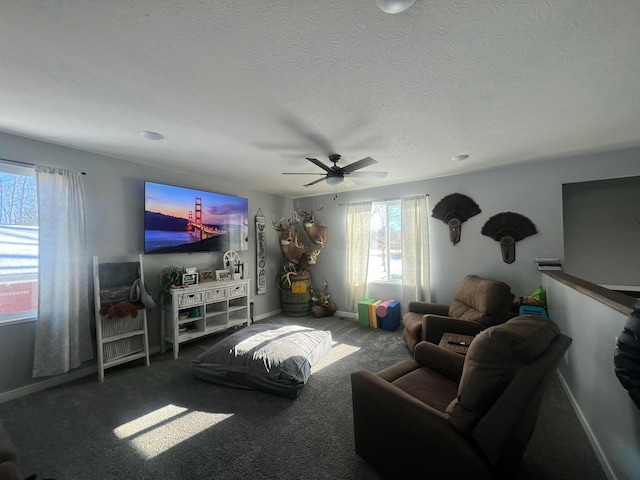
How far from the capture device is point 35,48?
1.36 m

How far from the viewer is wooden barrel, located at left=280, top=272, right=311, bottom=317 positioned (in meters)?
5.04

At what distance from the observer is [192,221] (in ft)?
12.4

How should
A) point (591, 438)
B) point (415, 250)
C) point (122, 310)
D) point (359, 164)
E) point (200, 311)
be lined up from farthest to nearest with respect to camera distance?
point (415, 250)
point (200, 311)
point (122, 310)
point (359, 164)
point (591, 438)

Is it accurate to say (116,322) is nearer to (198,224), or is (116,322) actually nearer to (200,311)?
(200,311)

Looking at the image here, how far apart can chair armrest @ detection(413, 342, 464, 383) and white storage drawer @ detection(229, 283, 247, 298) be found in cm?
286

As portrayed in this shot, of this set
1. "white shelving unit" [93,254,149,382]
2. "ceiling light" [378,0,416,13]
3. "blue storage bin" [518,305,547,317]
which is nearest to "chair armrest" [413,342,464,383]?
"blue storage bin" [518,305,547,317]

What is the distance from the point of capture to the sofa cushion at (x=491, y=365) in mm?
1082

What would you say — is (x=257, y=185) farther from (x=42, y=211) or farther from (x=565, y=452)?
(x=565, y=452)

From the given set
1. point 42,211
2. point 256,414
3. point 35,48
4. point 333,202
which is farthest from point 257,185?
point 256,414

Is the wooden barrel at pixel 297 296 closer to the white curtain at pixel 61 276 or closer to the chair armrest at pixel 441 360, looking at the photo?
the white curtain at pixel 61 276

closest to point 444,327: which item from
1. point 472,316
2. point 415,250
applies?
point 472,316

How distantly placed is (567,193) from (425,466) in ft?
15.5

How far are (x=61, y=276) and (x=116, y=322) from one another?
727 millimetres

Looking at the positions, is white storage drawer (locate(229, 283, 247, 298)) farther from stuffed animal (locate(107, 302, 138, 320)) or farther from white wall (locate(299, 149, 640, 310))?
white wall (locate(299, 149, 640, 310))
